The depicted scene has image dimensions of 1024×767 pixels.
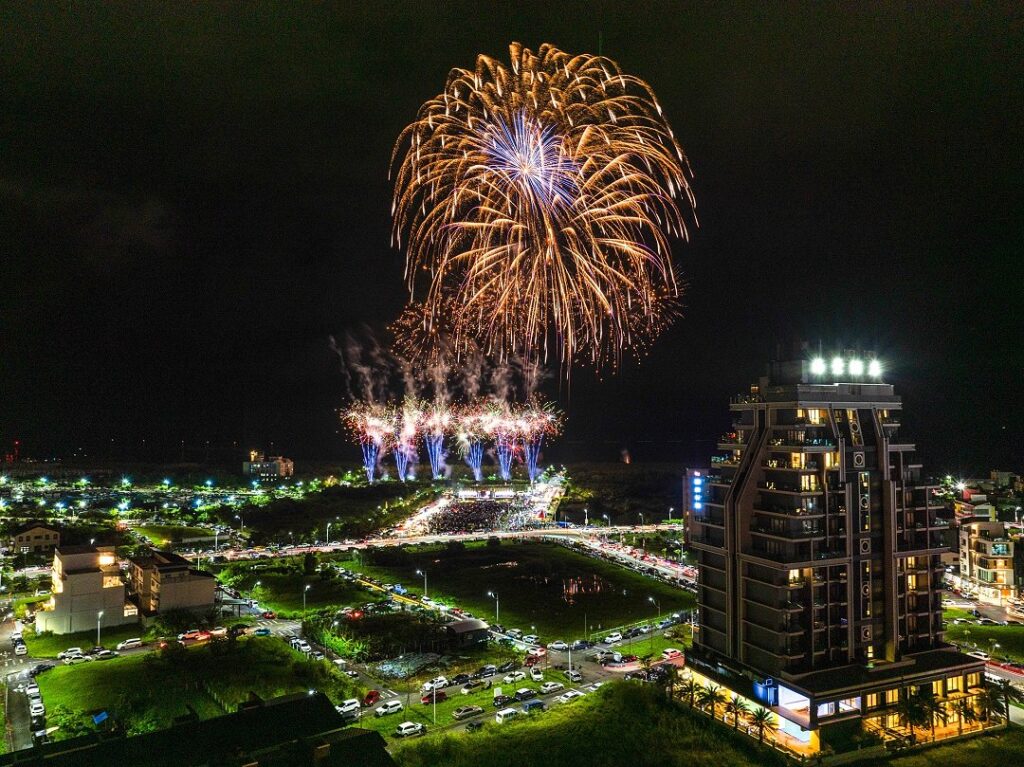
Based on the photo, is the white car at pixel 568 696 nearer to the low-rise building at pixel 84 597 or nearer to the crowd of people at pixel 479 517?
the low-rise building at pixel 84 597

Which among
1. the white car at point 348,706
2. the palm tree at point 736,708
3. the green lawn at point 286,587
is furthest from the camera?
the green lawn at point 286,587

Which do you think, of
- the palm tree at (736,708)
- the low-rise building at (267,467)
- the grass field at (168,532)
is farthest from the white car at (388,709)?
the low-rise building at (267,467)

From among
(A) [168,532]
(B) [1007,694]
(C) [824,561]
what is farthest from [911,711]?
(A) [168,532]

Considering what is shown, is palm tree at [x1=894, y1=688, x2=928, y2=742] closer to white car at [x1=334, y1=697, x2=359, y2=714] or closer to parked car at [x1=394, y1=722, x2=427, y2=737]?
parked car at [x1=394, y1=722, x2=427, y2=737]

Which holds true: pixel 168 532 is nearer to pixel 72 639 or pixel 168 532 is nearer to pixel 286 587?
pixel 286 587

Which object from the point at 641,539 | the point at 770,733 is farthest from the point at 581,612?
the point at 641,539

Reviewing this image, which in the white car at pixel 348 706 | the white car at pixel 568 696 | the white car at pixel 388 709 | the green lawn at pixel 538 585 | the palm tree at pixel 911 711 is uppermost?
the palm tree at pixel 911 711

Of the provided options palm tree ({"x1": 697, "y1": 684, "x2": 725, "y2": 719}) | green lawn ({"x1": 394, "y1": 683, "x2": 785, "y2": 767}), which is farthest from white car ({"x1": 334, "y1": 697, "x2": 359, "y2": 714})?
palm tree ({"x1": 697, "y1": 684, "x2": 725, "y2": 719})
